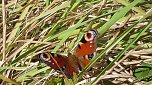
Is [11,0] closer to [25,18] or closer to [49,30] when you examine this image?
[25,18]

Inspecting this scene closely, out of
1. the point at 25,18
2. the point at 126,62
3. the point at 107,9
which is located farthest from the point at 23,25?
the point at 126,62

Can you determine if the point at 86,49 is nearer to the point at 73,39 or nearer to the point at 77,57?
the point at 77,57

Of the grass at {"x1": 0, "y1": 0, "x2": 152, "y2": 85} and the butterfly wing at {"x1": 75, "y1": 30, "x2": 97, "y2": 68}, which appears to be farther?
the grass at {"x1": 0, "y1": 0, "x2": 152, "y2": 85}

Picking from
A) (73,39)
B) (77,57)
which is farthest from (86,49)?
(73,39)

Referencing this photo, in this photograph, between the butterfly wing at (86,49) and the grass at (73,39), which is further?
the grass at (73,39)

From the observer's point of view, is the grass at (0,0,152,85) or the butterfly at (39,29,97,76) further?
the grass at (0,0,152,85)
